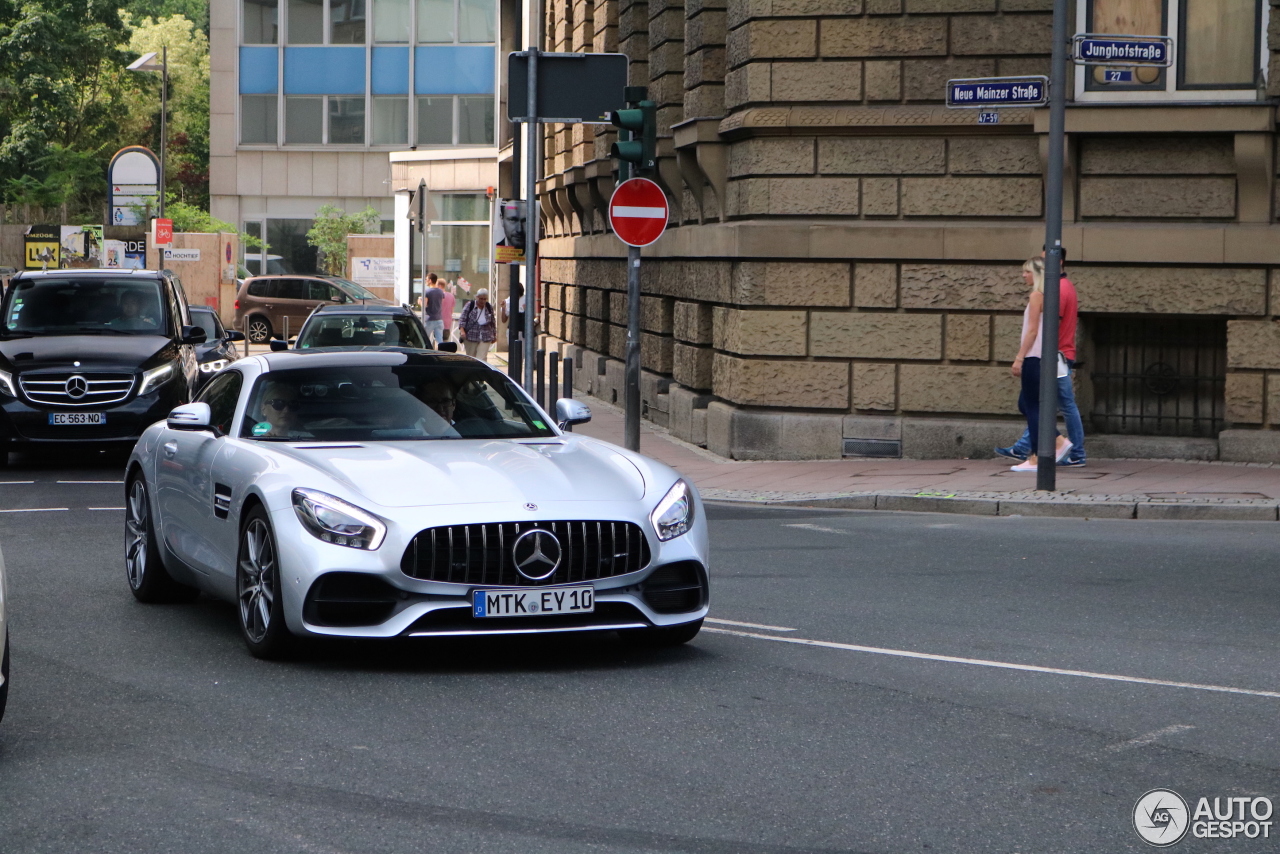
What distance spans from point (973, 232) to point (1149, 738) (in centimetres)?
1074

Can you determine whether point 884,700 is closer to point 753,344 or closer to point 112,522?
point 112,522

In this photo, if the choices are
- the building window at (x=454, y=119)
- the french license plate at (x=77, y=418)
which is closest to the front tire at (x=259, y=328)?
the building window at (x=454, y=119)

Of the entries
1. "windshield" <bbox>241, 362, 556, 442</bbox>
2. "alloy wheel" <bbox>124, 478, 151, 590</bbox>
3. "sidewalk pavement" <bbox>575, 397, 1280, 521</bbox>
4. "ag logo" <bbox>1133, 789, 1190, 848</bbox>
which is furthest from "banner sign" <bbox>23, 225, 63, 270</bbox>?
"ag logo" <bbox>1133, 789, 1190, 848</bbox>

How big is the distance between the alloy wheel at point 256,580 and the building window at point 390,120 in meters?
63.5

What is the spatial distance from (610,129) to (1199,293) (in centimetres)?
1278

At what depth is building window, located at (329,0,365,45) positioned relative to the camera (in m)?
69.1

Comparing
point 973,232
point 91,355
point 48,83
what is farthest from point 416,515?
point 48,83

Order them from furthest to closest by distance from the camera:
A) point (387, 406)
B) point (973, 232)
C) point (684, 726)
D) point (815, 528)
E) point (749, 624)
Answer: point (973, 232) < point (815, 528) < point (749, 624) < point (387, 406) < point (684, 726)

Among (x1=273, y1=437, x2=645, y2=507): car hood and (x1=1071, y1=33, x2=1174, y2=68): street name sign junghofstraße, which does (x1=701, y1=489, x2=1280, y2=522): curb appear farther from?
(x1=273, y1=437, x2=645, y2=507): car hood

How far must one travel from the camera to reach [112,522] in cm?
1280

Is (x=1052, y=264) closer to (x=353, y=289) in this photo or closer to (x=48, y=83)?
(x=353, y=289)

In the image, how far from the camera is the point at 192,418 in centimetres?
834

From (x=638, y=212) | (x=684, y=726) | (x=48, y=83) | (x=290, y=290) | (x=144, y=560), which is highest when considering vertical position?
(x=48, y=83)

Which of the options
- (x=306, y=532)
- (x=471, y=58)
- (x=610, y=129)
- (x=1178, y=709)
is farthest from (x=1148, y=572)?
(x=471, y=58)
